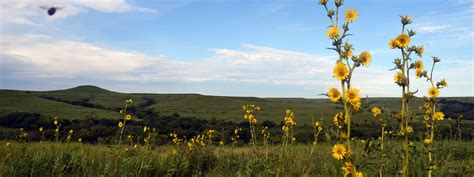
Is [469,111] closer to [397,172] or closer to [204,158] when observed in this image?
[204,158]

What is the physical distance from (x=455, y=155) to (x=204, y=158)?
6.09m

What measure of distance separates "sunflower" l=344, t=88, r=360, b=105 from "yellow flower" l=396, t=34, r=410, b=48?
97 cm

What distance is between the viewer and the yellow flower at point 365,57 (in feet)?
8.72

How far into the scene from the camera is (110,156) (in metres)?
6.52

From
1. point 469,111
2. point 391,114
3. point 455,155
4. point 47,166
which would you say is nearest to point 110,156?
point 47,166

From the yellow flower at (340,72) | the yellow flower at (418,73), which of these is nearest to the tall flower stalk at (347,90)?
the yellow flower at (340,72)

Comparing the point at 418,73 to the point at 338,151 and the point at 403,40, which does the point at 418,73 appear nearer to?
the point at 403,40

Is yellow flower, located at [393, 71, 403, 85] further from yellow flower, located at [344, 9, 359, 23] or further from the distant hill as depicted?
the distant hill

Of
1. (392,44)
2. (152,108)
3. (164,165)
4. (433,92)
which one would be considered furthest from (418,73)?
(152,108)

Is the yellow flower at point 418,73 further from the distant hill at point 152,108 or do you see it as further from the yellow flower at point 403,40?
the distant hill at point 152,108

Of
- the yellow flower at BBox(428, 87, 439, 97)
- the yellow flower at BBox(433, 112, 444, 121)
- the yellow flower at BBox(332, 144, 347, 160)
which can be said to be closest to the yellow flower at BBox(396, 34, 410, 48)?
the yellow flower at BBox(428, 87, 439, 97)

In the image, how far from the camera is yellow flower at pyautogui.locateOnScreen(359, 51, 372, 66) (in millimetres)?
2658

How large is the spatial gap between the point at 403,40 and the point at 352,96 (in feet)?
3.45

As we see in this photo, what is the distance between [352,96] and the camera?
2391 mm
